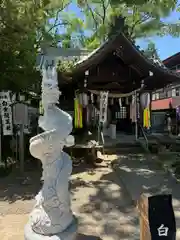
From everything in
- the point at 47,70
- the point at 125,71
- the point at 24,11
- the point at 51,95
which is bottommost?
the point at 51,95

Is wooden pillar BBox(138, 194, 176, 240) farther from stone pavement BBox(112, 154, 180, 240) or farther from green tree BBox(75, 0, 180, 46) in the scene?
green tree BBox(75, 0, 180, 46)

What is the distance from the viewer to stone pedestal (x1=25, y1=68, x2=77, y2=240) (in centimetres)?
385

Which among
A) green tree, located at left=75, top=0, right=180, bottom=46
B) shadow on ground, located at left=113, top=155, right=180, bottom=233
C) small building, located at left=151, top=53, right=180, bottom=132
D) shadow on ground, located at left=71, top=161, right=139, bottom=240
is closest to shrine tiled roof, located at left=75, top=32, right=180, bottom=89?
shadow on ground, located at left=113, top=155, right=180, bottom=233

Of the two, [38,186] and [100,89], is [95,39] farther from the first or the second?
[38,186]

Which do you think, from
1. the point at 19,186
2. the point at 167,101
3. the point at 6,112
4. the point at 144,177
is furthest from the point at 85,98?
the point at 167,101

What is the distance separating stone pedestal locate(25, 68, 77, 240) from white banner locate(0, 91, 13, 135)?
22.5 feet

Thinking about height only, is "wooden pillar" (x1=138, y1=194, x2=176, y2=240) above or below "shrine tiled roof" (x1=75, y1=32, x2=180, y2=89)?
below

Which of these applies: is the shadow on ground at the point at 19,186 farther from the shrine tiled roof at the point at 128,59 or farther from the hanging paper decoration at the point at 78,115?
the shrine tiled roof at the point at 128,59

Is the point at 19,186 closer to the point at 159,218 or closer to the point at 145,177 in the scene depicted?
the point at 145,177

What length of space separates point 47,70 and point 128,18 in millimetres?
21448

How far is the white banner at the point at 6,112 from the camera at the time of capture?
10476 mm

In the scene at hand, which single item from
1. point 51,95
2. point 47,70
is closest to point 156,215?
point 51,95

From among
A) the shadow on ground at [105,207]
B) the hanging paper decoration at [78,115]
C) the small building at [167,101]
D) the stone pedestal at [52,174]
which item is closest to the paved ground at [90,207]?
the shadow on ground at [105,207]

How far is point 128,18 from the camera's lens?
23.8 metres
